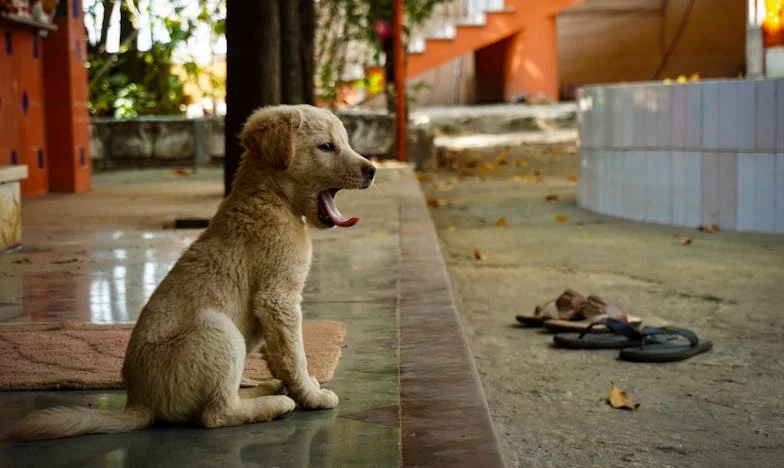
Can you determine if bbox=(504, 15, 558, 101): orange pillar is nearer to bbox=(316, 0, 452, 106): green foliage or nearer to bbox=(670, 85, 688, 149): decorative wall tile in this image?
bbox=(316, 0, 452, 106): green foliage

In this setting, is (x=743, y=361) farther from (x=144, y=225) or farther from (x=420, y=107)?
(x=420, y=107)

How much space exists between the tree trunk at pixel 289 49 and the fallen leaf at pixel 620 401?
695 cm

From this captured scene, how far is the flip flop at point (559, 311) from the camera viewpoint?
19.7ft

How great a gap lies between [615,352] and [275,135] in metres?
2.70

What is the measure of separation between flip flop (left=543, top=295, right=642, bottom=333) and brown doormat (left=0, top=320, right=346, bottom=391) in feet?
4.90

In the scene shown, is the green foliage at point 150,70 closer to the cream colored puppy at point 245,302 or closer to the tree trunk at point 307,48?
the tree trunk at point 307,48

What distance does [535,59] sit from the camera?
67.7 ft

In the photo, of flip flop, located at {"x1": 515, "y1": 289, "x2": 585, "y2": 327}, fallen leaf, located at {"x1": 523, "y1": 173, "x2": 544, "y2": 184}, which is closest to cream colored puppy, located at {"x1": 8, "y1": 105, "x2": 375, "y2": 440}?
flip flop, located at {"x1": 515, "y1": 289, "x2": 585, "y2": 327}

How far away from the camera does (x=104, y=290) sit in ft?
18.7

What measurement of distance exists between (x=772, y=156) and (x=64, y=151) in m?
6.76

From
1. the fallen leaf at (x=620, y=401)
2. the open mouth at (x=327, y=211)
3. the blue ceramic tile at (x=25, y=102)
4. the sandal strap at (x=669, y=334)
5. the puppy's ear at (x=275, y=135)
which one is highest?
the blue ceramic tile at (x=25, y=102)

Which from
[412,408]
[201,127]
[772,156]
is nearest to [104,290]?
[412,408]

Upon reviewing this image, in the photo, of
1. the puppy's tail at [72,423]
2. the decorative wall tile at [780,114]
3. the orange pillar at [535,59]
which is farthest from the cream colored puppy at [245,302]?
the orange pillar at [535,59]

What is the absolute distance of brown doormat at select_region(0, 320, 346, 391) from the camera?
12.5 ft
